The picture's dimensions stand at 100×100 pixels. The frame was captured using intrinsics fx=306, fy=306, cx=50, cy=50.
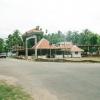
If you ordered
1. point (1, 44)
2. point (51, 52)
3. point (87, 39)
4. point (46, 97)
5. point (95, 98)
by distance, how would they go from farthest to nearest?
point (87, 39) < point (1, 44) < point (51, 52) < point (46, 97) < point (95, 98)

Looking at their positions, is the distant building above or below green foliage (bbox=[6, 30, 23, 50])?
below

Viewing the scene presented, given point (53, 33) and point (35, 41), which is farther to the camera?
point (53, 33)

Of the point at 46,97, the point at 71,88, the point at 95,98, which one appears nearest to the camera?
the point at 95,98

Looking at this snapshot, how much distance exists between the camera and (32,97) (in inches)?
472

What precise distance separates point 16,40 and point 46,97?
103m

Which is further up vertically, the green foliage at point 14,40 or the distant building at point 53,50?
the green foliage at point 14,40

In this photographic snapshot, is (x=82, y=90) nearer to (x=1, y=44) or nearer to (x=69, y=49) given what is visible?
(x=69, y=49)

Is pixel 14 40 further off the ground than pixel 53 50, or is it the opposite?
pixel 14 40

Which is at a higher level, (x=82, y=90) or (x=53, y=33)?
(x=53, y=33)

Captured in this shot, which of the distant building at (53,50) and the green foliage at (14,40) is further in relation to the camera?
the green foliage at (14,40)

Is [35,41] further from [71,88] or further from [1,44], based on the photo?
[71,88]

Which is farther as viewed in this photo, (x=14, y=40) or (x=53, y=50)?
(x=14, y=40)

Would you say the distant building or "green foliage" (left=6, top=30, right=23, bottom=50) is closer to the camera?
the distant building

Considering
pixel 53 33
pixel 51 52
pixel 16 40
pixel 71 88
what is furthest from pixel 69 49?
pixel 53 33
